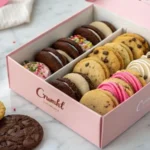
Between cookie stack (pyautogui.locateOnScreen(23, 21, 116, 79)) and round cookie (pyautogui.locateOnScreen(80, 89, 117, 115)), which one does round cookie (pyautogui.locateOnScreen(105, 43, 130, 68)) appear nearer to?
cookie stack (pyautogui.locateOnScreen(23, 21, 116, 79))

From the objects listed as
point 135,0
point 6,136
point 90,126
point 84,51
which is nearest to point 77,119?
point 90,126

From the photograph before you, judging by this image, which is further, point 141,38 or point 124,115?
point 141,38

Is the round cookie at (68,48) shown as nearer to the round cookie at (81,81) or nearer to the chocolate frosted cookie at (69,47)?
the chocolate frosted cookie at (69,47)

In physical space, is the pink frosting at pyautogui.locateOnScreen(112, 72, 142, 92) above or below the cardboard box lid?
below

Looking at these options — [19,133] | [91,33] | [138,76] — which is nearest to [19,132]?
[19,133]

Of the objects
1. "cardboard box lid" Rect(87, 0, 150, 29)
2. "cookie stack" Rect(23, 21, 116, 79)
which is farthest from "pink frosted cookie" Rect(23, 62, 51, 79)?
"cardboard box lid" Rect(87, 0, 150, 29)

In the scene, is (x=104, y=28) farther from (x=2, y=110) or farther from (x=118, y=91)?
(x=2, y=110)
